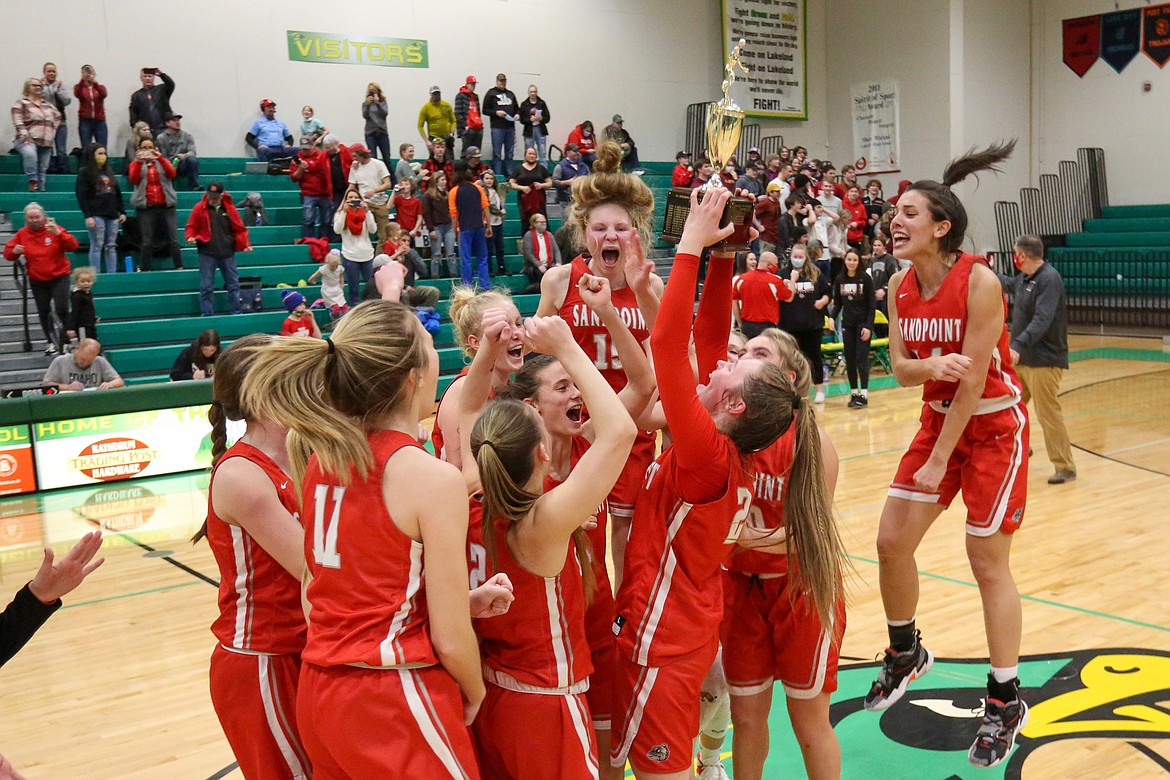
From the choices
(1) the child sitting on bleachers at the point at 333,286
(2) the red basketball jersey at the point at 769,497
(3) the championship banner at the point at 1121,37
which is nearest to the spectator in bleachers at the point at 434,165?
(1) the child sitting on bleachers at the point at 333,286

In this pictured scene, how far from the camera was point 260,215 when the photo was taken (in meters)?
15.1

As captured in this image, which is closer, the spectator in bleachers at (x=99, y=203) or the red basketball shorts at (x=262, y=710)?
the red basketball shorts at (x=262, y=710)

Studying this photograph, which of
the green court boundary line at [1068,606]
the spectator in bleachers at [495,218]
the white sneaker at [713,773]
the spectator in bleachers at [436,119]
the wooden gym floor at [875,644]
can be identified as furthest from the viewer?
the spectator in bleachers at [436,119]

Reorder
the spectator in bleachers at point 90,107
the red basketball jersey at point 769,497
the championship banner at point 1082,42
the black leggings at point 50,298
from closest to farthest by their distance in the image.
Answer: the red basketball jersey at point 769,497 → the black leggings at point 50,298 → the spectator in bleachers at point 90,107 → the championship banner at point 1082,42

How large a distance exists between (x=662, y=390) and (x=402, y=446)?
0.74 m

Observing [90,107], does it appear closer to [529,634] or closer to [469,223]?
[469,223]

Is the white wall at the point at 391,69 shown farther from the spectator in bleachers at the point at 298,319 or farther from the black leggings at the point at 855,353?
the black leggings at the point at 855,353

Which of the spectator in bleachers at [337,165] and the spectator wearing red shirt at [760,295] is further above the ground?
the spectator in bleachers at [337,165]

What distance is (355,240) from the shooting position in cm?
1330

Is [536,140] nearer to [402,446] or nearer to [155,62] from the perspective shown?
[155,62]

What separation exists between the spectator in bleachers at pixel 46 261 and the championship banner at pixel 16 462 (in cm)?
257

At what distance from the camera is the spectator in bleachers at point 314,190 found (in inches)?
579

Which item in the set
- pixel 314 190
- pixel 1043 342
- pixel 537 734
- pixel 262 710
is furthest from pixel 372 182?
pixel 537 734

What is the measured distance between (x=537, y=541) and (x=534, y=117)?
A: 54.0 ft
